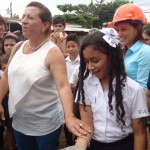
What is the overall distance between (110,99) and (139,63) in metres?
0.52

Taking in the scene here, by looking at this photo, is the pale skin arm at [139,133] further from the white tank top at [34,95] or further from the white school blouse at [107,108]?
the white tank top at [34,95]

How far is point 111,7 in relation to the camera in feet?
129

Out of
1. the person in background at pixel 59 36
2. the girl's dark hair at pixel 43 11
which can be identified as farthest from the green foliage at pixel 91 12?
the girl's dark hair at pixel 43 11

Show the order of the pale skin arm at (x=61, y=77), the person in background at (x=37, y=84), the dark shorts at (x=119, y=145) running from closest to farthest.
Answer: the dark shorts at (x=119, y=145) → the pale skin arm at (x=61, y=77) → the person in background at (x=37, y=84)

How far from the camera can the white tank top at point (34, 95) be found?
233cm

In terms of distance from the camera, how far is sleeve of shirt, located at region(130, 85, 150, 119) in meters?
1.80

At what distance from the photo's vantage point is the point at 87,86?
1.92 metres

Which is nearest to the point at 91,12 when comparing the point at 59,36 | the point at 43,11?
the point at 59,36

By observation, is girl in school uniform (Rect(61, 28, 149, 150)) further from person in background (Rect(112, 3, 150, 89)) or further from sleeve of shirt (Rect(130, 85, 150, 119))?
person in background (Rect(112, 3, 150, 89))

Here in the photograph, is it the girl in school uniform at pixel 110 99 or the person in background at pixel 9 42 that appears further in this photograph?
the person in background at pixel 9 42

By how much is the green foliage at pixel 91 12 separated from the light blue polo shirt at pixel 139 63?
27.0 meters

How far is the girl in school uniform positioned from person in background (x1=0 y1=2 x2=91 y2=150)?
36cm

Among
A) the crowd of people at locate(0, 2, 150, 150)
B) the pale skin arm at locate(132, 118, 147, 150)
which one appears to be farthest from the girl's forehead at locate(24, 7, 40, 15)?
the pale skin arm at locate(132, 118, 147, 150)

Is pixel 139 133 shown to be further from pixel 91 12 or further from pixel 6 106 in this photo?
pixel 91 12
